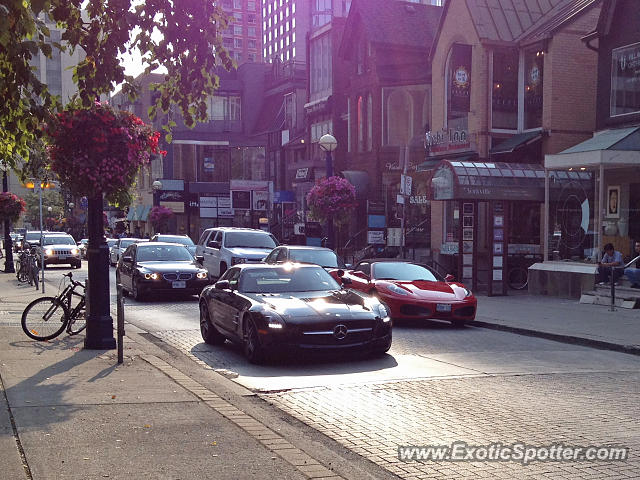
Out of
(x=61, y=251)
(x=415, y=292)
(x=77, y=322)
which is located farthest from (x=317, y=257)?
(x=61, y=251)

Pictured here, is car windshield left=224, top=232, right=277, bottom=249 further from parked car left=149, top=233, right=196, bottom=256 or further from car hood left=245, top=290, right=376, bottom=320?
car hood left=245, top=290, right=376, bottom=320

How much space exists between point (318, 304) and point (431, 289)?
482 cm

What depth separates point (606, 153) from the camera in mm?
18906

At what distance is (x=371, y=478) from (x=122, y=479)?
1.70 m

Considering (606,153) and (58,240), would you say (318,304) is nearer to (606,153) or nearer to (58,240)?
(606,153)

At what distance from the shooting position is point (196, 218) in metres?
70.9

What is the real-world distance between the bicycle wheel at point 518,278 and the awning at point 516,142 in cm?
414

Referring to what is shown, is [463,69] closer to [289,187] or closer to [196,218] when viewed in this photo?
[289,187]

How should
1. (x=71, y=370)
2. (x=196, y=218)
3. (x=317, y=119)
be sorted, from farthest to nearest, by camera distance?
(x=196, y=218) < (x=317, y=119) < (x=71, y=370)

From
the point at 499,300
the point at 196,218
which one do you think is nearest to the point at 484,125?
the point at 499,300

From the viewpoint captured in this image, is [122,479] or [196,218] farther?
[196,218]

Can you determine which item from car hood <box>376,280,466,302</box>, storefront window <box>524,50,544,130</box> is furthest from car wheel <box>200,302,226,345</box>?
storefront window <box>524,50,544,130</box>

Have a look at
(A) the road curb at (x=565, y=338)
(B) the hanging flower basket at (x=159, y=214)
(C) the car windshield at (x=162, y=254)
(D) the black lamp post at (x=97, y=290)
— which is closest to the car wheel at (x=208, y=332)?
(D) the black lamp post at (x=97, y=290)

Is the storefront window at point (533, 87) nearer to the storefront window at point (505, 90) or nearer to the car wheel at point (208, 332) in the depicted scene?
the storefront window at point (505, 90)
